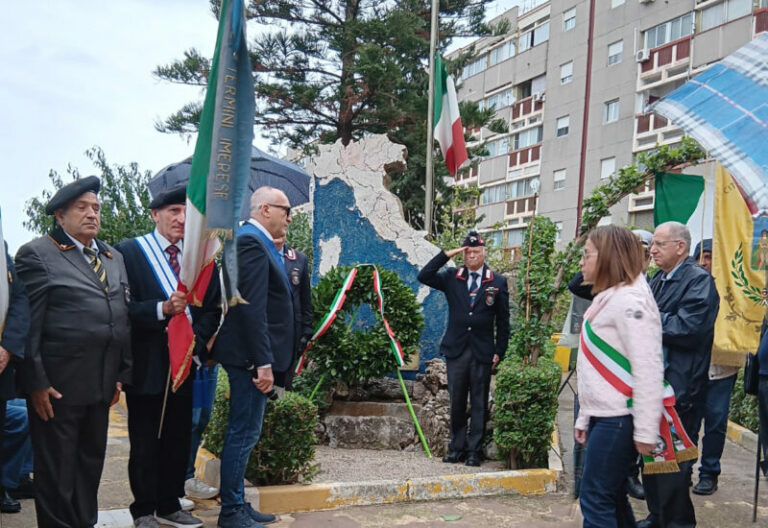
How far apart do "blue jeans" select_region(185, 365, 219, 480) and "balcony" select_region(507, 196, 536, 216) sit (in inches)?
1367

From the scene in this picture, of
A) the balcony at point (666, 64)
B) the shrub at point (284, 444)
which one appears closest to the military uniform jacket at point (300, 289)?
the shrub at point (284, 444)

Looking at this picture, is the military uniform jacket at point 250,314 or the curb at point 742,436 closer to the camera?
the military uniform jacket at point 250,314

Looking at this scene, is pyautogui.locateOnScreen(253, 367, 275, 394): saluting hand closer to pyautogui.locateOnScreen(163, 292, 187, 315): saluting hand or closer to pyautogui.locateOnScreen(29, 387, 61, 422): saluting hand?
pyautogui.locateOnScreen(163, 292, 187, 315): saluting hand

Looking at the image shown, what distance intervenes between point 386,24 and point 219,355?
52.1 feet

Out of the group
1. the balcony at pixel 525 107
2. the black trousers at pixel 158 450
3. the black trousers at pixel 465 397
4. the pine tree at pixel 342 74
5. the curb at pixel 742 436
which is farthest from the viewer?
the balcony at pixel 525 107

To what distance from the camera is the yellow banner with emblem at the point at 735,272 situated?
584 cm

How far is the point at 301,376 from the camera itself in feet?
25.6

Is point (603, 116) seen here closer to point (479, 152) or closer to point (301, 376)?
point (479, 152)

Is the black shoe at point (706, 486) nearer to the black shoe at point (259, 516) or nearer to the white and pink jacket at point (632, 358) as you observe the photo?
the white and pink jacket at point (632, 358)

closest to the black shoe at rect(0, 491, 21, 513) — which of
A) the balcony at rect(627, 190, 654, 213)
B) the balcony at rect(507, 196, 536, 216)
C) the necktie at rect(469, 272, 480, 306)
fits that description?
the necktie at rect(469, 272, 480, 306)

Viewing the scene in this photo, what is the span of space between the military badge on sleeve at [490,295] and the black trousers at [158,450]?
10.3 feet

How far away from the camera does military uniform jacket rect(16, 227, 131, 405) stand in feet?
12.5

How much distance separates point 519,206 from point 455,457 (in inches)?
1371

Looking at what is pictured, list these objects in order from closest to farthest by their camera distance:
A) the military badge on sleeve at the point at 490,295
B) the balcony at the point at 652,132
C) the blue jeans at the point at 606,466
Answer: the blue jeans at the point at 606,466 < the military badge on sleeve at the point at 490,295 < the balcony at the point at 652,132
